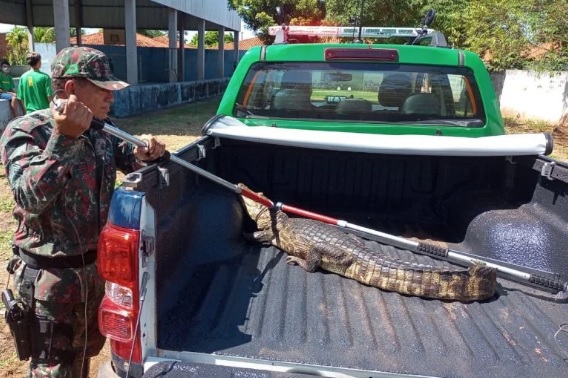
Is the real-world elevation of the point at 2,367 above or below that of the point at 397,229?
below

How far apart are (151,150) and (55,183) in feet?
1.74

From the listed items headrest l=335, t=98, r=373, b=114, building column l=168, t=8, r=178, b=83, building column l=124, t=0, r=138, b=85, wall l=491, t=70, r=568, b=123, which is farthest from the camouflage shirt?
building column l=168, t=8, r=178, b=83

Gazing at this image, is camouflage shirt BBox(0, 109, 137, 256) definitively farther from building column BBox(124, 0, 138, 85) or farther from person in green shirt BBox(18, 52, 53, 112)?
building column BBox(124, 0, 138, 85)

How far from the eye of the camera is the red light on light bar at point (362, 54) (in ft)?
10.9

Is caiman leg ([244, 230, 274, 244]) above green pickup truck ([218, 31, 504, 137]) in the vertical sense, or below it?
below

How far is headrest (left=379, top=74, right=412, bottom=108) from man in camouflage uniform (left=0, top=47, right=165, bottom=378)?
1.90m

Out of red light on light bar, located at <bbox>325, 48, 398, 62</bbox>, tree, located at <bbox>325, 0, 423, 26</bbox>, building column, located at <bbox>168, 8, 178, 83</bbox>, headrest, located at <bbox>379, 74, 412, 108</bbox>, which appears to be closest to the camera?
red light on light bar, located at <bbox>325, 48, 398, 62</bbox>

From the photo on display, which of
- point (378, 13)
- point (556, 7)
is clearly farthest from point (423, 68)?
point (378, 13)

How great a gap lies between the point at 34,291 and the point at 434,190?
2.68 metres

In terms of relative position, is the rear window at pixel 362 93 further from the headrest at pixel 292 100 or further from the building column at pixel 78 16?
the building column at pixel 78 16

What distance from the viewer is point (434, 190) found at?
11.9ft

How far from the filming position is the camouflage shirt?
1.87 m

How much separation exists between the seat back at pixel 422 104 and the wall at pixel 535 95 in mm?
13358

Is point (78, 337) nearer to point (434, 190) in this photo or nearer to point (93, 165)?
point (93, 165)
